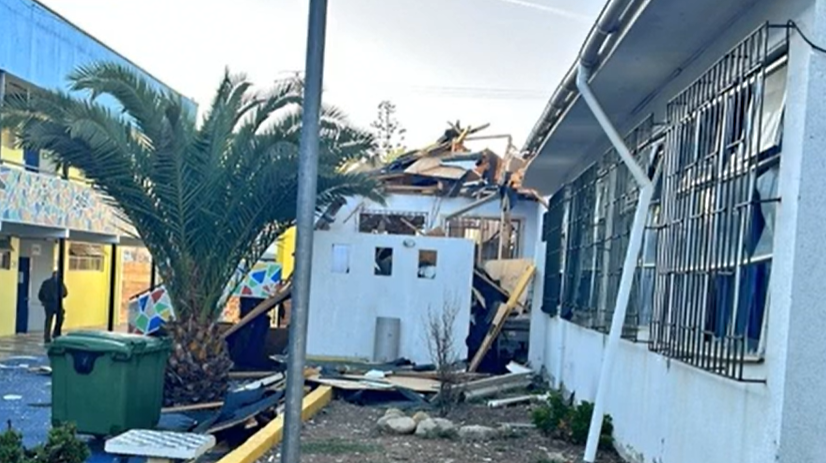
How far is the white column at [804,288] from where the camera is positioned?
3834 millimetres

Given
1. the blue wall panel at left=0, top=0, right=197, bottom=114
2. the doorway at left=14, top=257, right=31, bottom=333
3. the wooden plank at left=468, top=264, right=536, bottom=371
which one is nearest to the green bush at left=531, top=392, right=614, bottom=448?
the wooden plank at left=468, top=264, right=536, bottom=371

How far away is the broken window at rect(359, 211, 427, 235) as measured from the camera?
20.3 meters

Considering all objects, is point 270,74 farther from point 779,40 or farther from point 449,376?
point 779,40

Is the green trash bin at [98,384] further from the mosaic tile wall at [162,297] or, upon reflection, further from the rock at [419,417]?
the mosaic tile wall at [162,297]

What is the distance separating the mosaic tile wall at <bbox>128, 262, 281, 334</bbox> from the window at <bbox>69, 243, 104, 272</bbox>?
36.3 feet

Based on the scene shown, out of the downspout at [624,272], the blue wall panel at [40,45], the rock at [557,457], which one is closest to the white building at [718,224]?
the downspout at [624,272]

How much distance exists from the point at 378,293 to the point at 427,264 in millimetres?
1155

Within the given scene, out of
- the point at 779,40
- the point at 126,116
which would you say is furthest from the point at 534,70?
the point at 779,40

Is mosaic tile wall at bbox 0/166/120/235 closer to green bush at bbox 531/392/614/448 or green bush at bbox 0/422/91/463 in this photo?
green bush at bbox 0/422/91/463

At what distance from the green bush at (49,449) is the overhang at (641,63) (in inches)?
198

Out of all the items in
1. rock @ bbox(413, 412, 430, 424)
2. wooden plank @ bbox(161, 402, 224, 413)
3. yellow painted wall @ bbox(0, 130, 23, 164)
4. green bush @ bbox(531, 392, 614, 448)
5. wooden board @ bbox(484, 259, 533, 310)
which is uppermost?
yellow painted wall @ bbox(0, 130, 23, 164)

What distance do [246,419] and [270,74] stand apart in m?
5.74

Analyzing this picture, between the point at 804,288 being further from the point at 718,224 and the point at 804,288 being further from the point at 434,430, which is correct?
the point at 434,430

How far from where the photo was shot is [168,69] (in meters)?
25.5
